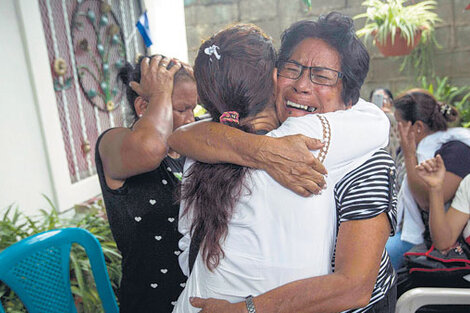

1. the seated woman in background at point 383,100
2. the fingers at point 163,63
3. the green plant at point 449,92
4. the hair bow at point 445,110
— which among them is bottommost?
the green plant at point 449,92

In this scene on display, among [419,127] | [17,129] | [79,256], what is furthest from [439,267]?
[17,129]

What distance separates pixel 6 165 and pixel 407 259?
2449 mm

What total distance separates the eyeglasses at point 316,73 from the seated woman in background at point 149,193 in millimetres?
452

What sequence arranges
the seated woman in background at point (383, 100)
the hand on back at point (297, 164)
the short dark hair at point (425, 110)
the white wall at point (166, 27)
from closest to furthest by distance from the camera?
the hand on back at point (297, 164) < the short dark hair at point (425, 110) < the seated woman in background at point (383, 100) < the white wall at point (166, 27)

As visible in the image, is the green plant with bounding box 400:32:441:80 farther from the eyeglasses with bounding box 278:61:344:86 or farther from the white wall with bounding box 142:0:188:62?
the eyeglasses with bounding box 278:61:344:86

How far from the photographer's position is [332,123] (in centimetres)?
90

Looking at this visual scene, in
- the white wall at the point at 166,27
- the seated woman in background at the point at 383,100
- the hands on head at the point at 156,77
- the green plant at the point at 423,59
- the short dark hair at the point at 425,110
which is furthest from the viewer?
the green plant at the point at 423,59

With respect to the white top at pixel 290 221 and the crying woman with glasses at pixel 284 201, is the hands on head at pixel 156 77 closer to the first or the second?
the crying woman with glasses at pixel 284 201

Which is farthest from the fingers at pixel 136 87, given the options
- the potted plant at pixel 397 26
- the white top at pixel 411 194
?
the potted plant at pixel 397 26

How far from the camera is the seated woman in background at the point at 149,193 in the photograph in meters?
1.26

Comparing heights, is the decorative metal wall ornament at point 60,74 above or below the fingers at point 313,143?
below

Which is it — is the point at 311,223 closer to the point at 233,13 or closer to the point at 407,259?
the point at 407,259

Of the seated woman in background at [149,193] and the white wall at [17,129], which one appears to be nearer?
the seated woman in background at [149,193]

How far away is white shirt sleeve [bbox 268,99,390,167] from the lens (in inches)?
34.9
